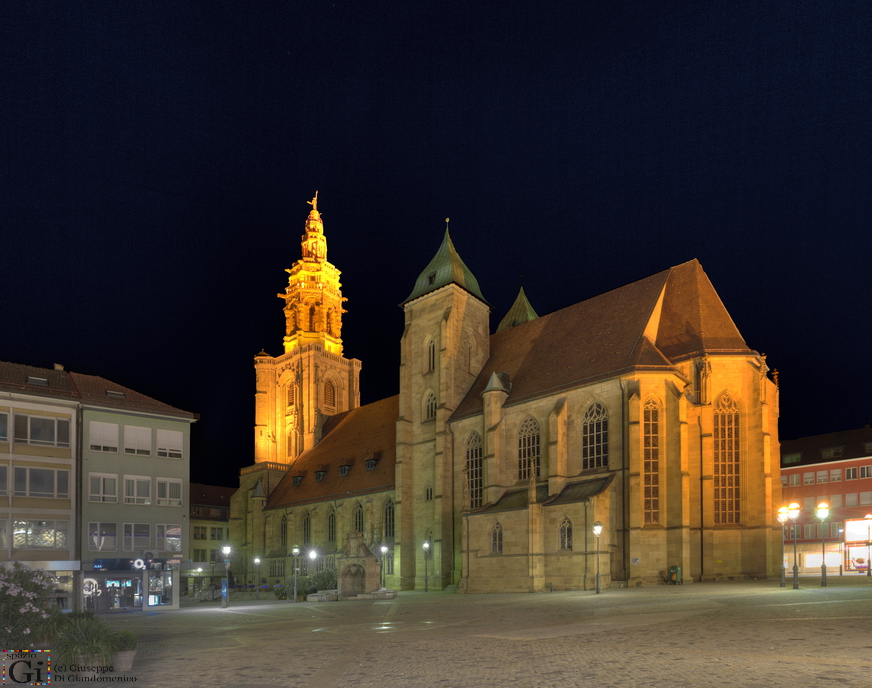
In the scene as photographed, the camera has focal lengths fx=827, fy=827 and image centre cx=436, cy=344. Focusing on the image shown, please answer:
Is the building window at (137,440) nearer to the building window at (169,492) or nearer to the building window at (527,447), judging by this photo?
the building window at (169,492)

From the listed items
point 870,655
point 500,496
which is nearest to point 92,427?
point 500,496

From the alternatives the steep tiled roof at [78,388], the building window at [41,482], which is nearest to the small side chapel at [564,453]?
the steep tiled roof at [78,388]

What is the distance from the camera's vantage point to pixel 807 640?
662 inches

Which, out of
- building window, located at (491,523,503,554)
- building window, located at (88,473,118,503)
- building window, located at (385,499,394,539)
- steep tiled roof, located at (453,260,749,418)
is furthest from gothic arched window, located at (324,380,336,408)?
building window, located at (88,473,118,503)

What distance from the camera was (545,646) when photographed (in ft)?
57.4

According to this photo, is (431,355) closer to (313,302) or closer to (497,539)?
(497,539)

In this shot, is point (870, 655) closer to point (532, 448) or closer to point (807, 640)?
point (807, 640)

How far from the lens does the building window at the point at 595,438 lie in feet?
152

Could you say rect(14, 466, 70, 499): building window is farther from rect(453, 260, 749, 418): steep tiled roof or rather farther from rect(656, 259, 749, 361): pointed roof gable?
rect(656, 259, 749, 361): pointed roof gable

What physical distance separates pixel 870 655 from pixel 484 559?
3480cm

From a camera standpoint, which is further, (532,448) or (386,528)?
(386,528)

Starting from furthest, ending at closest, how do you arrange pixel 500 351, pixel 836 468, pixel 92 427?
pixel 836 468 < pixel 500 351 < pixel 92 427

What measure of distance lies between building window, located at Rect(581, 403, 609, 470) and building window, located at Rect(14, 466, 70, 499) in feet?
89.7

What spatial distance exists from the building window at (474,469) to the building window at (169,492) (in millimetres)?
20070
